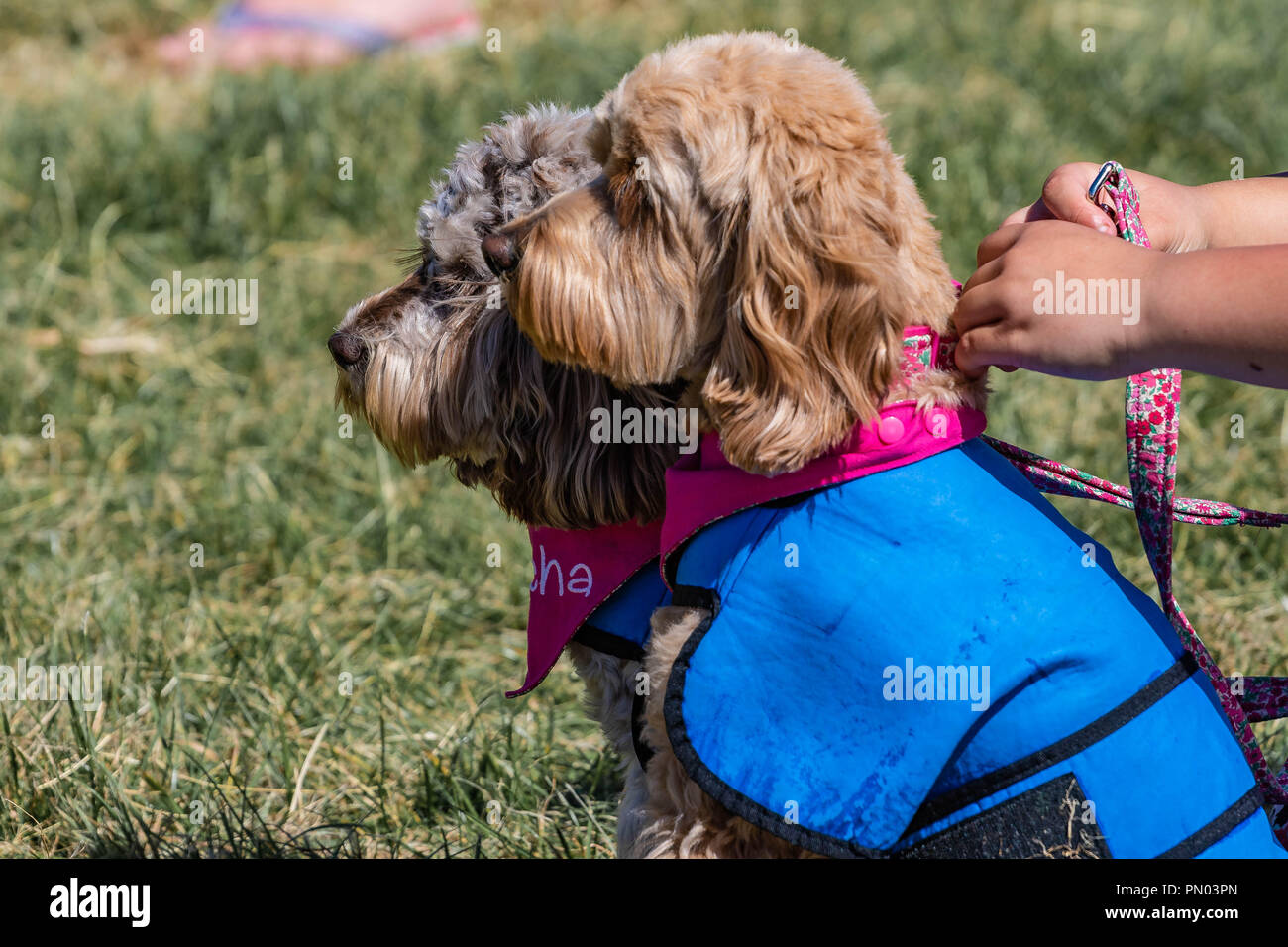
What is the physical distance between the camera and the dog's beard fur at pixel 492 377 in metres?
2.60

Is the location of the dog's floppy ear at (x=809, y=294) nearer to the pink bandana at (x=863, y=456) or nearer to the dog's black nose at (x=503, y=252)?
the pink bandana at (x=863, y=456)

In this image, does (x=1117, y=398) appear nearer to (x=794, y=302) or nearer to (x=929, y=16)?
(x=794, y=302)

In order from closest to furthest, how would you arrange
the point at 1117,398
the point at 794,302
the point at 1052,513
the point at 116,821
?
the point at 794,302 → the point at 1052,513 → the point at 116,821 → the point at 1117,398

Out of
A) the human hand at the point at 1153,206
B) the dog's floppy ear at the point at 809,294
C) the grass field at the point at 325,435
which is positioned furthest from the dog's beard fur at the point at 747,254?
the grass field at the point at 325,435

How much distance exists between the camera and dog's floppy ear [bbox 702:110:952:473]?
2.05 metres

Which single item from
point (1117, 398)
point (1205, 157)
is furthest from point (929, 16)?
point (1117, 398)

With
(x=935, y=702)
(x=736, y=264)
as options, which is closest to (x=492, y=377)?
(x=736, y=264)

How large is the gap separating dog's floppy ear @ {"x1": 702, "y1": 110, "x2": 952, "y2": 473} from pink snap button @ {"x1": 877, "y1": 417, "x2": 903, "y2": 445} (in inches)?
1.7

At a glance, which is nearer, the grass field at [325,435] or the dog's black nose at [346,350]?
the dog's black nose at [346,350]

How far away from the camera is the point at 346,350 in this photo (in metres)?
2.78

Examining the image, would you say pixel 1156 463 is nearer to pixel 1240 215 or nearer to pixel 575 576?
pixel 1240 215

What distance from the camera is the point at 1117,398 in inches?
201

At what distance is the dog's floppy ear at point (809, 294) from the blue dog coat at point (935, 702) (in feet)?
0.47
